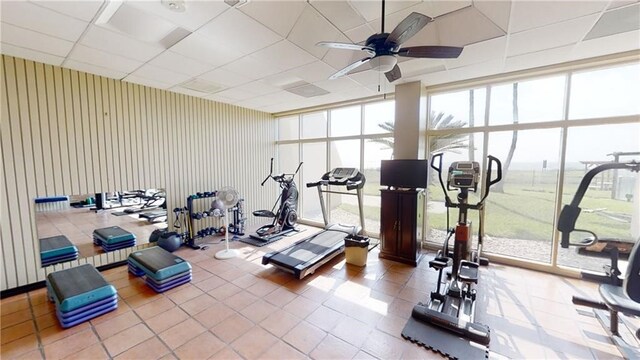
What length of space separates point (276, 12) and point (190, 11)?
80 cm

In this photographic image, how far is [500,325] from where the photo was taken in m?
2.71

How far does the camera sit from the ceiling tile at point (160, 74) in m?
3.70

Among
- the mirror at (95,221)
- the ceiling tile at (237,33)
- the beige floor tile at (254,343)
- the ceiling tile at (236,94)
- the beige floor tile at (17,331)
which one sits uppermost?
the ceiling tile at (237,33)

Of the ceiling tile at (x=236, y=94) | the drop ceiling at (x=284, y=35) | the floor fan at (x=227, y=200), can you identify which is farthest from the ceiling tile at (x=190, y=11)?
the floor fan at (x=227, y=200)

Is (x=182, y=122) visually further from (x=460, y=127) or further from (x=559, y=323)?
(x=559, y=323)

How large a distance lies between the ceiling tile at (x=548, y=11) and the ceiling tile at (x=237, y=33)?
2.42 meters

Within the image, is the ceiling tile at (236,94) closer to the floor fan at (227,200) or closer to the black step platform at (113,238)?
the floor fan at (227,200)

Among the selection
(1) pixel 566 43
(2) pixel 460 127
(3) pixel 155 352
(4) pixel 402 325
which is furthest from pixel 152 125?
(1) pixel 566 43

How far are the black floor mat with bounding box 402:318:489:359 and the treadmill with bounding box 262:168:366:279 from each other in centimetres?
166

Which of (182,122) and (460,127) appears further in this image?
(182,122)

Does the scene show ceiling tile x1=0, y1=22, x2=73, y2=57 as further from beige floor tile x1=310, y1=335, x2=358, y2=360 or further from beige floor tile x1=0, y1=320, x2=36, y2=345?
beige floor tile x1=310, y1=335, x2=358, y2=360

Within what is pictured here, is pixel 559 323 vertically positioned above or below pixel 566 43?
below

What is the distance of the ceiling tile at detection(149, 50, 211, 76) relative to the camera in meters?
3.31

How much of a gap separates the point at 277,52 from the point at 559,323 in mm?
4515
